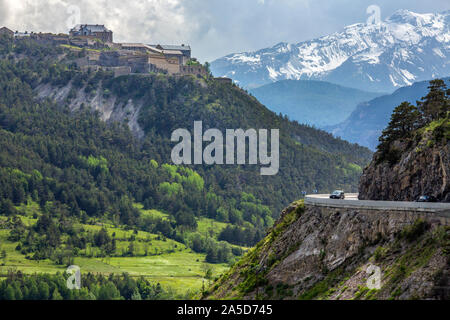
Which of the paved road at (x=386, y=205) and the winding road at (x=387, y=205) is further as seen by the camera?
the paved road at (x=386, y=205)

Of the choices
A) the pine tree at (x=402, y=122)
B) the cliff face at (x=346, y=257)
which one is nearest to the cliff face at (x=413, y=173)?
the pine tree at (x=402, y=122)

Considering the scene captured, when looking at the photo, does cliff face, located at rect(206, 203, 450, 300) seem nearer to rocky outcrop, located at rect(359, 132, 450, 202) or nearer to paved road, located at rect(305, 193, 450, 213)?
paved road, located at rect(305, 193, 450, 213)

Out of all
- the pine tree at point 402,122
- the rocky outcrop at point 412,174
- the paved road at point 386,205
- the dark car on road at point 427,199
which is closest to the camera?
the paved road at point 386,205

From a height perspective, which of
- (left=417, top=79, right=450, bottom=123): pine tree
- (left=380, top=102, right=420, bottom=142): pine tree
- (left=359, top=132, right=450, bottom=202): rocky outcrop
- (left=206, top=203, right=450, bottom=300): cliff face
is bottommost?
(left=206, top=203, right=450, bottom=300): cliff face

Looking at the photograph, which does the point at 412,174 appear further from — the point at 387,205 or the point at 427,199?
the point at 387,205

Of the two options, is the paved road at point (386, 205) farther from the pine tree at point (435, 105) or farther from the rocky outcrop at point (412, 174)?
the pine tree at point (435, 105)

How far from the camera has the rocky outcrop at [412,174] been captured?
90062mm

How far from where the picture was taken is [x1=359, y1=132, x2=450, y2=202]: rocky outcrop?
90.1 m

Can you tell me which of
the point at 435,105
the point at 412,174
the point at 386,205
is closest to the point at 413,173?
the point at 412,174

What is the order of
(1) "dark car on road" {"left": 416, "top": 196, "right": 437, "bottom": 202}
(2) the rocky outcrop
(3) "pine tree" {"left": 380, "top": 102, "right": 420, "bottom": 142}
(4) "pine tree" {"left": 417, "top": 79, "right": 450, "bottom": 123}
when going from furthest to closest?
(4) "pine tree" {"left": 417, "top": 79, "right": 450, "bottom": 123} → (3) "pine tree" {"left": 380, "top": 102, "right": 420, "bottom": 142} → (2) the rocky outcrop → (1) "dark car on road" {"left": 416, "top": 196, "right": 437, "bottom": 202}

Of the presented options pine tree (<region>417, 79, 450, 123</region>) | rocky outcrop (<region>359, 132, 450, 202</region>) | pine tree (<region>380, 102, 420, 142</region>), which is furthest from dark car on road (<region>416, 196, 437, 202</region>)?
pine tree (<region>417, 79, 450, 123</region>)
